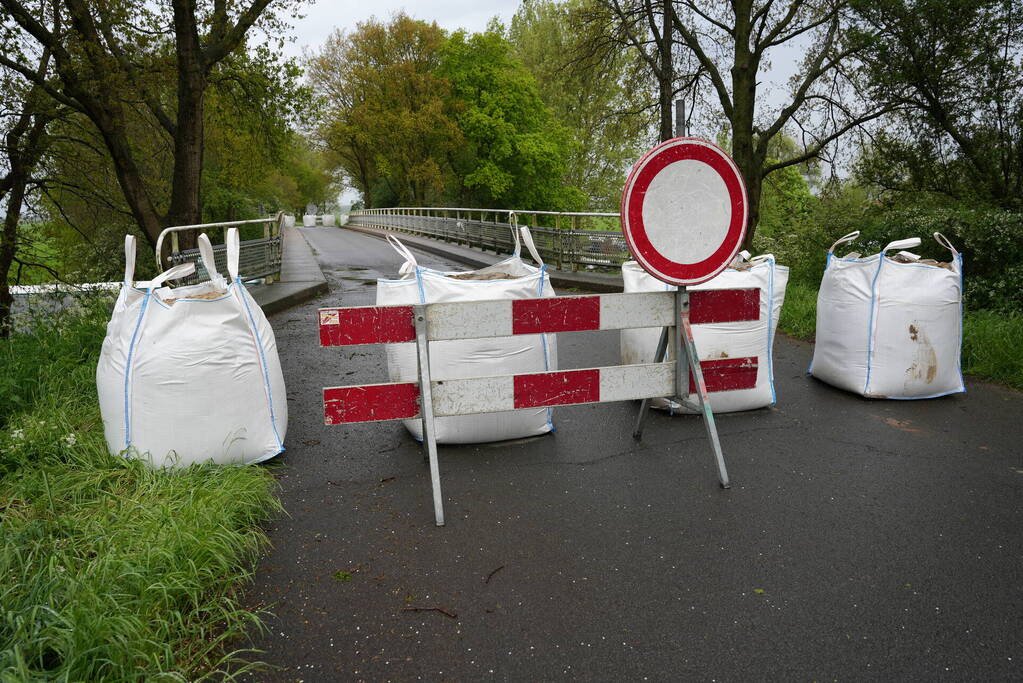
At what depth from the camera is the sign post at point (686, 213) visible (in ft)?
12.6

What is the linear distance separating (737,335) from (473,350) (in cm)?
198

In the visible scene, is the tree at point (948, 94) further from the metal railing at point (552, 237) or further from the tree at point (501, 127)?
the tree at point (501, 127)

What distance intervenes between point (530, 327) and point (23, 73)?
1181 cm

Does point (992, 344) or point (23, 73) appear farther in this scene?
point (23, 73)

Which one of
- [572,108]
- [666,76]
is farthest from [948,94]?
[572,108]

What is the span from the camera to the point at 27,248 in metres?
13.1

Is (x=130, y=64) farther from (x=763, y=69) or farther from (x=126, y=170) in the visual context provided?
(x=763, y=69)

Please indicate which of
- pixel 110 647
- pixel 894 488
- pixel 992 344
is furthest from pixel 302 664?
pixel 992 344

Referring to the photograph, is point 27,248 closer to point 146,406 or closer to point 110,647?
point 146,406

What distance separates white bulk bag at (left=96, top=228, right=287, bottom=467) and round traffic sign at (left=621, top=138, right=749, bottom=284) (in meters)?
2.27

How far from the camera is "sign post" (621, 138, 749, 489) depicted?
12.6 feet

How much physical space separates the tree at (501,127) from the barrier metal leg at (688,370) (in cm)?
4161

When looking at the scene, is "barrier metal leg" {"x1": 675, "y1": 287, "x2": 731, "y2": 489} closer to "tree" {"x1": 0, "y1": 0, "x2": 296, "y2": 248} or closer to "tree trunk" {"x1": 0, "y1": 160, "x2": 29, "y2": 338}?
"tree" {"x1": 0, "y1": 0, "x2": 296, "y2": 248}

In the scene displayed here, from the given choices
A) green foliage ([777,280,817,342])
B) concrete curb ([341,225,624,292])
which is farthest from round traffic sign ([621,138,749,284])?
concrete curb ([341,225,624,292])
